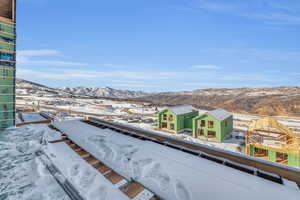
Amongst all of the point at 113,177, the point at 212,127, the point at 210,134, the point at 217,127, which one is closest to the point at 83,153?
the point at 113,177

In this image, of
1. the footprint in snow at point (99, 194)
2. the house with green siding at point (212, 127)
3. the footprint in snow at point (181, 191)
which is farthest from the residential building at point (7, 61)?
the house with green siding at point (212, 127)

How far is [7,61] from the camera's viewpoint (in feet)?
14.3

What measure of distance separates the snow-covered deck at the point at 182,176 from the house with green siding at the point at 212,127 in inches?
673

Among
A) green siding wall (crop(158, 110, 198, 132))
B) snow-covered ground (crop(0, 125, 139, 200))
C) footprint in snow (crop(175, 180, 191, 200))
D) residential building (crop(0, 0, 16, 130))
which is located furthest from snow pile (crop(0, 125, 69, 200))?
green siding wall (crop(158, 110, 198, 132))

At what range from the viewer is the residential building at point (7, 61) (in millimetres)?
4266

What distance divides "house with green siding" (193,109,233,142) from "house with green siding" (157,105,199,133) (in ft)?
8.53

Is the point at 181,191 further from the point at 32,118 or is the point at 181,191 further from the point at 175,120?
the point at 175,120

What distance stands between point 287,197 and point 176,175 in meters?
1.01

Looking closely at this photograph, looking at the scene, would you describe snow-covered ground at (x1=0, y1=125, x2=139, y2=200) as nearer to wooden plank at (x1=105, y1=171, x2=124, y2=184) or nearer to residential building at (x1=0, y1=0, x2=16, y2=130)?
wooden plank at (x1=105, y1=171, x2=124, y2=184)

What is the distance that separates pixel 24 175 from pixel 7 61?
451 cm

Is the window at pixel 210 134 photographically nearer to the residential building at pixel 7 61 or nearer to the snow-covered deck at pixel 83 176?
the snow-covered deck at pixel 83 176

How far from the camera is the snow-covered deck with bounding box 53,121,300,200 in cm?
133

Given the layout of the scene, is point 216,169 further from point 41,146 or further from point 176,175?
point 41,146

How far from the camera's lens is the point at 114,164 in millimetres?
1871
